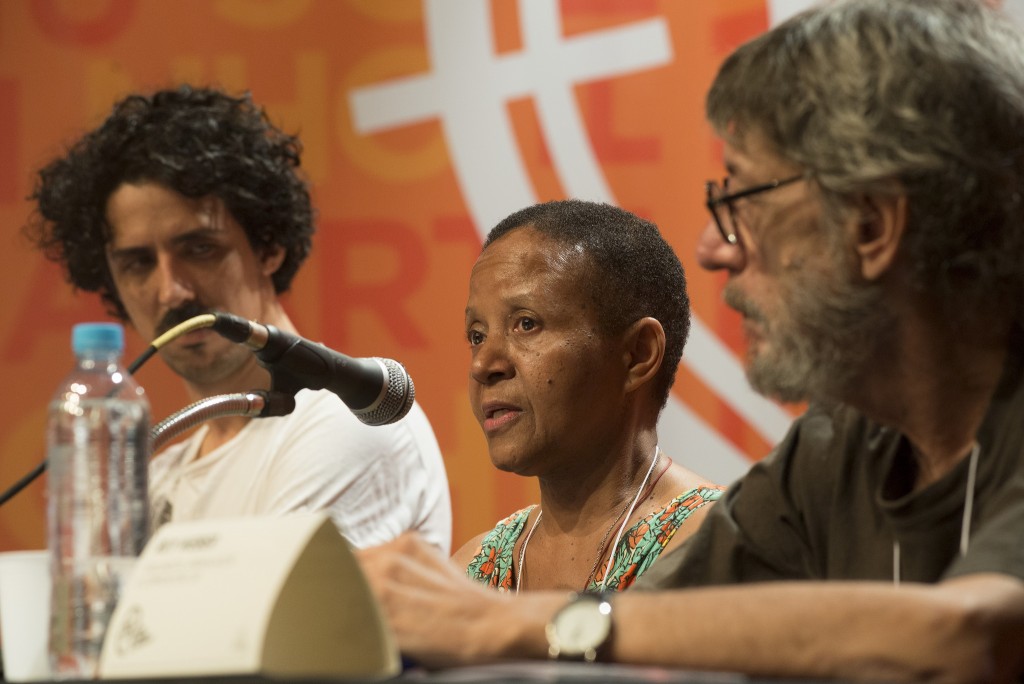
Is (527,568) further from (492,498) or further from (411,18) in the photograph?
(411,18)

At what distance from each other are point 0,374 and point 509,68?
1698 mm

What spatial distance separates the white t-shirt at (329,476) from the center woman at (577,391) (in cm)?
Answer: 38

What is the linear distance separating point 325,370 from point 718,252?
0.55 m

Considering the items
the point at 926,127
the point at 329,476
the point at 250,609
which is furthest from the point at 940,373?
the point at 329,476

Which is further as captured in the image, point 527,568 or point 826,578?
point 527,568

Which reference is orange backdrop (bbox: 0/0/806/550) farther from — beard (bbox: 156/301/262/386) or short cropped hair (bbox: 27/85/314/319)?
beard (bbox: 156/301/262/386)

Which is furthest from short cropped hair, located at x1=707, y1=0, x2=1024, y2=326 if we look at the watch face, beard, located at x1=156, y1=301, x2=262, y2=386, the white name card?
beard, located at x1=156, y1=301, x2=262, y2=386

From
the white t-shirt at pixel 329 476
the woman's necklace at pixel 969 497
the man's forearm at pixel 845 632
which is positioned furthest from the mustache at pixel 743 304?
the white t-shirt at pixel 329 476

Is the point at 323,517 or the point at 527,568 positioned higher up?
the point at 323,517

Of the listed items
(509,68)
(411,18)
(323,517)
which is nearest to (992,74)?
(323,517)

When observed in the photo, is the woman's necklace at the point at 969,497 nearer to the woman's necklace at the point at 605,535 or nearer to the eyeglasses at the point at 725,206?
the eyeglasses at the point at 725,206

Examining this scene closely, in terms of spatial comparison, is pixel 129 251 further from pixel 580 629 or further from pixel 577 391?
pixel 580 629

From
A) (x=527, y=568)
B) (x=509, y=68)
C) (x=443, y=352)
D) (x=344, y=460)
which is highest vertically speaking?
(x=509, y=68)

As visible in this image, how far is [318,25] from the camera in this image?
368 cm
